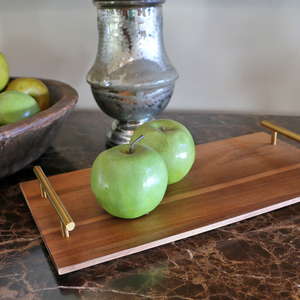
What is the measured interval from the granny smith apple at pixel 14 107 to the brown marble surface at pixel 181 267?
194 millimetres

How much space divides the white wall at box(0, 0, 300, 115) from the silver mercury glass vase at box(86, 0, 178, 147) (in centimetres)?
50

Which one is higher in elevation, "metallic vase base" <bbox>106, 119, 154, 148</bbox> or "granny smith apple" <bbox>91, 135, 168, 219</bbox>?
"granny smith apple" <bbox>91, 135, 168, 219</bbox>

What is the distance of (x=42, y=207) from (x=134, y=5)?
1.55 ft

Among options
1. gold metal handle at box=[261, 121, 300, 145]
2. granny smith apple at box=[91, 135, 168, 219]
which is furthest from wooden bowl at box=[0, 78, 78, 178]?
gold metal handle at box=[261, 121, 300, 145]

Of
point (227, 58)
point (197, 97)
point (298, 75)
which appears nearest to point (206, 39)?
point (227, 58)

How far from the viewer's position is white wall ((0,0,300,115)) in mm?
1231

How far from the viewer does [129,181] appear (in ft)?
1.72

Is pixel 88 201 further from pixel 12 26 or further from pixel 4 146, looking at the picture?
pixel 12 26

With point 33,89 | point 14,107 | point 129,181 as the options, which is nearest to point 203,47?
point 33,89

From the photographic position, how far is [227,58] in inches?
51.3

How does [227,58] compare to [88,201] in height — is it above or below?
above

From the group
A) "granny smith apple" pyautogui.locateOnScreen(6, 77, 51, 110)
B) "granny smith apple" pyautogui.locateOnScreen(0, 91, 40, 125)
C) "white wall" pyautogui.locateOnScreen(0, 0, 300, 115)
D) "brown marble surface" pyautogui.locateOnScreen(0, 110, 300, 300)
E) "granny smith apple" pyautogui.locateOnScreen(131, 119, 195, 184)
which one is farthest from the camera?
"white wall" pyautogui.locateOnScreen(0, 0, 300, 115)

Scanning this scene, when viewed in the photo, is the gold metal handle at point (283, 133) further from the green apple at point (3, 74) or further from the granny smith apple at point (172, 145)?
the green apple at point (3, 74)

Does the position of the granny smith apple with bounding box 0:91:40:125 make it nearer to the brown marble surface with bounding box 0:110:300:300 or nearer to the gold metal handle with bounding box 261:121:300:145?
the brown marble surface with bounding box 0:110:300:300
